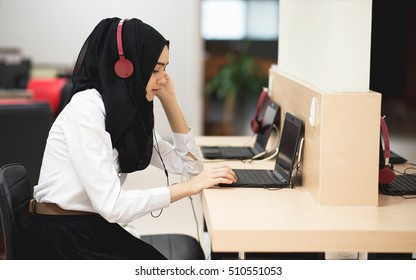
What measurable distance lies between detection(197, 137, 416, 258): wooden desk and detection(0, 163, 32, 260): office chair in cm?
53

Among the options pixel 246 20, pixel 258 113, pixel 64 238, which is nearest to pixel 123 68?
pixel 64 238

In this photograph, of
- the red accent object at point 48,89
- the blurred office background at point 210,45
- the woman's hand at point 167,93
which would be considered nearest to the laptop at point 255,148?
the blurred office background at point 210,45

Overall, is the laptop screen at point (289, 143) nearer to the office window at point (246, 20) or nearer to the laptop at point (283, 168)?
the laptop at point (283, 168)

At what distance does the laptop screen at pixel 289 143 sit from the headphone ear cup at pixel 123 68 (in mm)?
640

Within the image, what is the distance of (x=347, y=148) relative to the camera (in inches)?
79.1

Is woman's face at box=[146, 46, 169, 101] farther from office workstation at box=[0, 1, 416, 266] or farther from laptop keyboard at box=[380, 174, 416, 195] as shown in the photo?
laptop keyboard at box=[380, 174, 416, 195]

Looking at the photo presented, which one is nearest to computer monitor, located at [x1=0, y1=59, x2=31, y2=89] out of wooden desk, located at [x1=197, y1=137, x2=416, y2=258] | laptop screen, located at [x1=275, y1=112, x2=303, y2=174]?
laptop screen, located at [x1=275, y1=112, x2=303, y2=174]

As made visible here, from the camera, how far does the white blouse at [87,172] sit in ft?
5.96

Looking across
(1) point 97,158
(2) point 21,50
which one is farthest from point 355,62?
(2) point 21,50

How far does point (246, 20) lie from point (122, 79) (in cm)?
1130

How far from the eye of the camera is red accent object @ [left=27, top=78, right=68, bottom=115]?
268 inches

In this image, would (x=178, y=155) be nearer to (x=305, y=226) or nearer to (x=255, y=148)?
(x=255, y=148)
